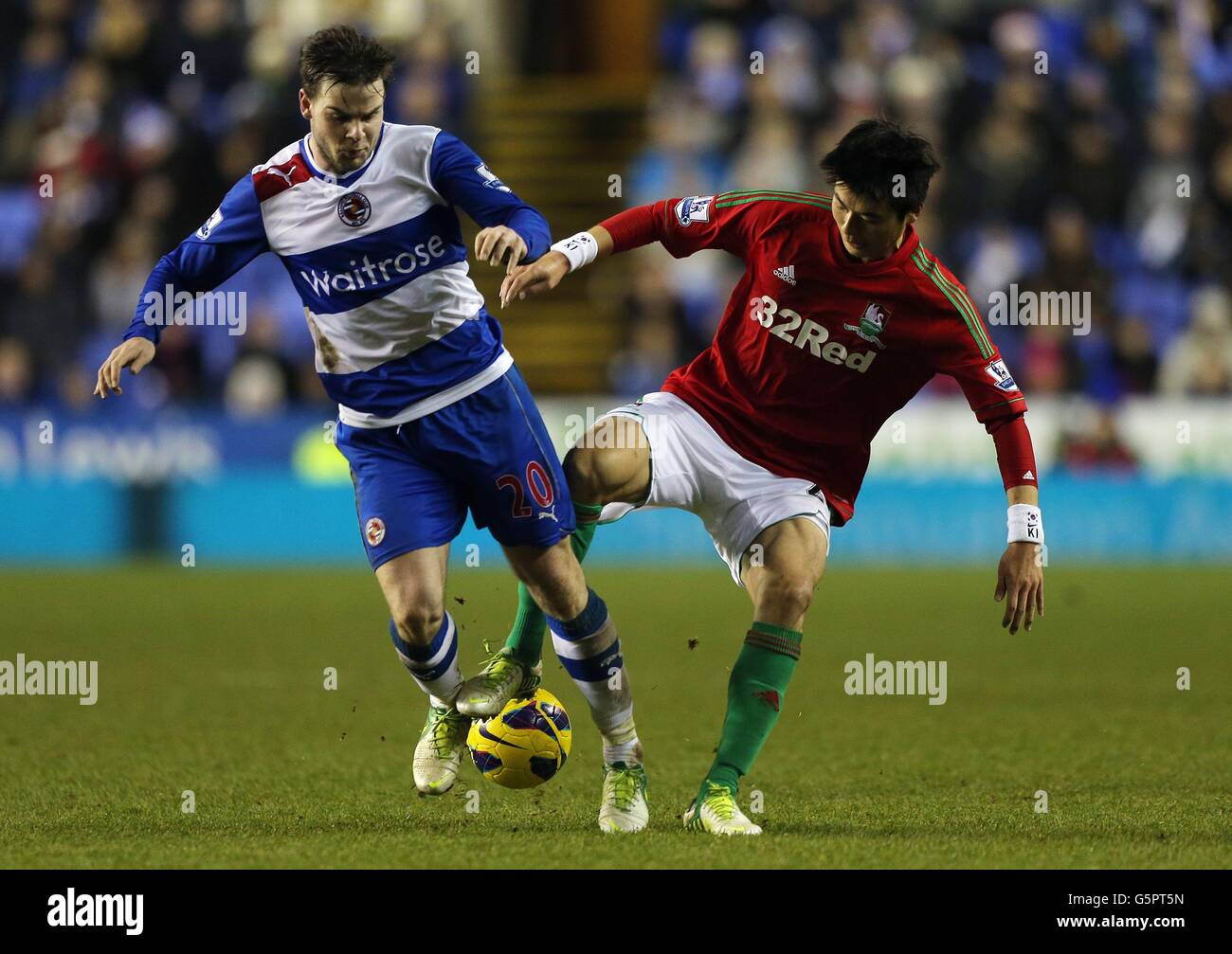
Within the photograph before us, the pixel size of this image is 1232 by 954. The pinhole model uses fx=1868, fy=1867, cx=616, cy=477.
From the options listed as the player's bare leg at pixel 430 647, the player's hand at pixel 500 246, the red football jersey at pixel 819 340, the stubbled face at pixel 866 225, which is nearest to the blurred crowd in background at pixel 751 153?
the red football jersey at pixel 819 340

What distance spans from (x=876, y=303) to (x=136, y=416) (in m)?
10.6

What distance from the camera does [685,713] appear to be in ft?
26.3

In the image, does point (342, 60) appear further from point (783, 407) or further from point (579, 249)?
point (783, 407)

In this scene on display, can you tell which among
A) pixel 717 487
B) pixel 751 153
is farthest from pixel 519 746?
pixel 751 153

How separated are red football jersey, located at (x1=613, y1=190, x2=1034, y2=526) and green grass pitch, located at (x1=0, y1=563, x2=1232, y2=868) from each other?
45.3 inches

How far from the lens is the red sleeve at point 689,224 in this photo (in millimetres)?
5902

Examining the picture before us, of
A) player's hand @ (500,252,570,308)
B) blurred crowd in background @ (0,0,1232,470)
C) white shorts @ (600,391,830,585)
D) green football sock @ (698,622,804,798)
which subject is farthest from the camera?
blurred crowd in background @ (0,0,1232,470)

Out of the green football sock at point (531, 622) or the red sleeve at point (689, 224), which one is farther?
the green football sock at point (531, 622)

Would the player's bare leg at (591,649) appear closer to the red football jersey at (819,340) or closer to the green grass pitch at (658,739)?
the green grass pitch at (658,739)

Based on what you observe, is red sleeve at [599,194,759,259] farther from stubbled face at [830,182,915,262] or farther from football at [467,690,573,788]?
football at [467,690,573,788]

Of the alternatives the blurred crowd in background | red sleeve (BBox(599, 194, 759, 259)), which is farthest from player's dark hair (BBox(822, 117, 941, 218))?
the blurred crowd in background

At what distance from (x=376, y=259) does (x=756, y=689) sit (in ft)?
5.61

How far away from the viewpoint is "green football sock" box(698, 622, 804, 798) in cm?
557
